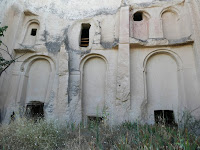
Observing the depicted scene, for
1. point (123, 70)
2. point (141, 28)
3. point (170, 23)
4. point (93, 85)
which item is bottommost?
point (93, 85)

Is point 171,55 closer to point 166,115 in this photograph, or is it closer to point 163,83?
point 163,83

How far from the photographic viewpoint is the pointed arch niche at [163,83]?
8.12m

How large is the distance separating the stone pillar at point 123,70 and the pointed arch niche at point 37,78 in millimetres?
3928

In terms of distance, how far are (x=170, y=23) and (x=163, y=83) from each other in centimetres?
377

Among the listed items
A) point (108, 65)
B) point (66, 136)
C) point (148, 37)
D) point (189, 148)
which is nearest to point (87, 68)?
point (108, 65)

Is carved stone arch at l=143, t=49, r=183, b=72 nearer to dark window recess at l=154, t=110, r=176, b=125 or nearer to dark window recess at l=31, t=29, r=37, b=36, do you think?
dark window recess at l=154, t=110, r=176, b=125

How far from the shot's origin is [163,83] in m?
8.57

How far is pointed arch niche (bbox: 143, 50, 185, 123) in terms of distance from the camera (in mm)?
8125

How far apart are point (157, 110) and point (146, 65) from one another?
2429 mm

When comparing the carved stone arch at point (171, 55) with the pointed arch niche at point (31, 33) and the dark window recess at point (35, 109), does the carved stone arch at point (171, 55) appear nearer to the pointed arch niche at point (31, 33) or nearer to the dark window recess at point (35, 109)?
the dark window recess at point (35, 109)

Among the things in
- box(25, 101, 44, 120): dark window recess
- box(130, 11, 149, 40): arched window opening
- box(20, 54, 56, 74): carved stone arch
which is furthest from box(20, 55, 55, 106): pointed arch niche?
box(130, 11, 149, 40): arched window opening

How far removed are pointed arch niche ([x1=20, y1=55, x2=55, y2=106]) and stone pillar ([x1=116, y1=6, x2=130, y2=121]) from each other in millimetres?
3928

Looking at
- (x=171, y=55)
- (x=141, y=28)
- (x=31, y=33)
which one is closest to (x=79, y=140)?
(x=171, y=55)

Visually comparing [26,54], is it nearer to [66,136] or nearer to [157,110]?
[66,136]
